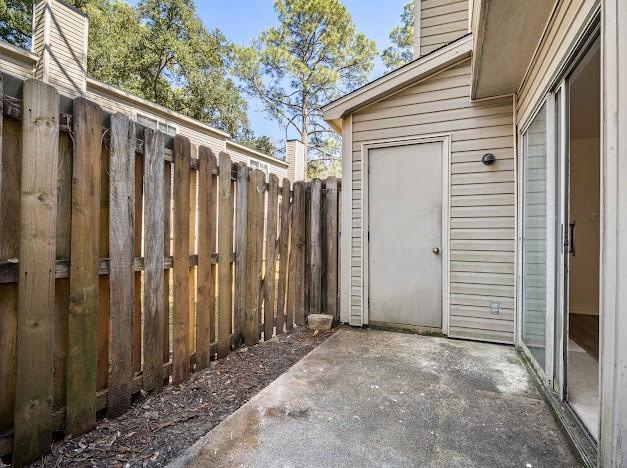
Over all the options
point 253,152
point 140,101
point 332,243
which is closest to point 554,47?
point 332,243

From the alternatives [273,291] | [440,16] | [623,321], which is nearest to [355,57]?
[440,16]

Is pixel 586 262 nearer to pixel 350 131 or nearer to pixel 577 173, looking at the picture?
pixel 577 173

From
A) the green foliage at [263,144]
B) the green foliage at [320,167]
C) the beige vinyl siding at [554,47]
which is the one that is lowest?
the beige vinyl siding at [554,47]

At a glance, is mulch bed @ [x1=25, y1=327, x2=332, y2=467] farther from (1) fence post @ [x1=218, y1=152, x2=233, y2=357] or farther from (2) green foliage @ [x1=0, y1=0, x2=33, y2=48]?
(2) green foliage @ [x1=0, y1=0, x2=33, y2=48]

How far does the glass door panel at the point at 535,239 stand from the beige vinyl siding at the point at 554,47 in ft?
0.64

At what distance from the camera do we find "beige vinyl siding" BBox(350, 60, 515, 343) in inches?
134

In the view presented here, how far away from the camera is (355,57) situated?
16031mm

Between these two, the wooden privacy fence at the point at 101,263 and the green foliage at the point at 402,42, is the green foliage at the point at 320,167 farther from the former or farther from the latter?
the wooden privacy fence at the point at 101,263

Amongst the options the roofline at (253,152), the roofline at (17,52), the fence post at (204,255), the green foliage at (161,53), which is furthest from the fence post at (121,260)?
the green foliage at (161,53)

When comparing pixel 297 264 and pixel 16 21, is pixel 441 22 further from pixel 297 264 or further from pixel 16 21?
pixel 16 21

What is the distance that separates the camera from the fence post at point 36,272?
4.85ft

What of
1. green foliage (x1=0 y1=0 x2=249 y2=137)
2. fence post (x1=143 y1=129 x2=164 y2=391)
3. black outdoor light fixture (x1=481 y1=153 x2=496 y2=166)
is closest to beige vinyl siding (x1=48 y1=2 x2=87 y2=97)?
fence post (x1=143 y1=129 x2=164 y2=391)

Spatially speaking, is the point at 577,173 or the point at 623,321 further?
the point at 577,173

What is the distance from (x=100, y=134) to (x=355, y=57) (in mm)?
16677
